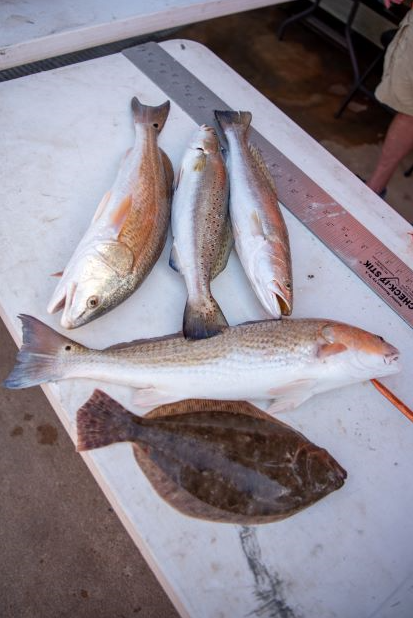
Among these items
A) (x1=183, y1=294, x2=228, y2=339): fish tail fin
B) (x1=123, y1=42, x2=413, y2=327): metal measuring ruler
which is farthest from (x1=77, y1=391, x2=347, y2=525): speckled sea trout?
(x1=123, y1=42, x2=413, y2=327): metal measuring ruler

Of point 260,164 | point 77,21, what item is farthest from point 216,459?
point 77,21

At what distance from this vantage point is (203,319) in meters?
1.89

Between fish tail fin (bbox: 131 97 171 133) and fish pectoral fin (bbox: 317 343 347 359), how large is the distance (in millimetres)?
1409

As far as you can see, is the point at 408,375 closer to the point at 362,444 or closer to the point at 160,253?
the point at 362,444

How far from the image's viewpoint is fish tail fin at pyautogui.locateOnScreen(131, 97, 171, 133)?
251 centimetres

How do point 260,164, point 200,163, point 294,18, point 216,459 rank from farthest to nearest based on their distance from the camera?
point 294,18 → point 260,164 → point 200,163 → point 216,459

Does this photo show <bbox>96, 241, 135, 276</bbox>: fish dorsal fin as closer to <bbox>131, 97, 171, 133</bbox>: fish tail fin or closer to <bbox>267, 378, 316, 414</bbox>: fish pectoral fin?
<bbox>267, 378, 316, 414</bbox>: fish pectoral fin

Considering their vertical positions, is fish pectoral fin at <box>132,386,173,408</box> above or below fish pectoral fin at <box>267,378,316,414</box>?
below

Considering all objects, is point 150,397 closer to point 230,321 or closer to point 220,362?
point 220,362

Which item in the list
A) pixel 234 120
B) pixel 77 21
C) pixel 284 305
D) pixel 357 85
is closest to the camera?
pixel 284 305

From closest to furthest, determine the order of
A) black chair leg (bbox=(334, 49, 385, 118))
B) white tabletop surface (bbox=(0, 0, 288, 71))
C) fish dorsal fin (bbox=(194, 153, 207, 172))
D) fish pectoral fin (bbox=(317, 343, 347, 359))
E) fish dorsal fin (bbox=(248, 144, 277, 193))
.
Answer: fish pectoral fin (bbox=(317, 343, 347, 359)), fish dorsal fin (bbox=(194, 153, 207, 172)), fish dorsal fin (bbox=(248, 144, 277, 193)), white tabletop surface (bbox=(0, 0, 288, 71)), black chair leg (bbox=(334, 49, 385, 118))

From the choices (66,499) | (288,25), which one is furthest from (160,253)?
(288,25)

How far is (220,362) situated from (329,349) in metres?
0.41

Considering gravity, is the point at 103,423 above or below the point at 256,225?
below
